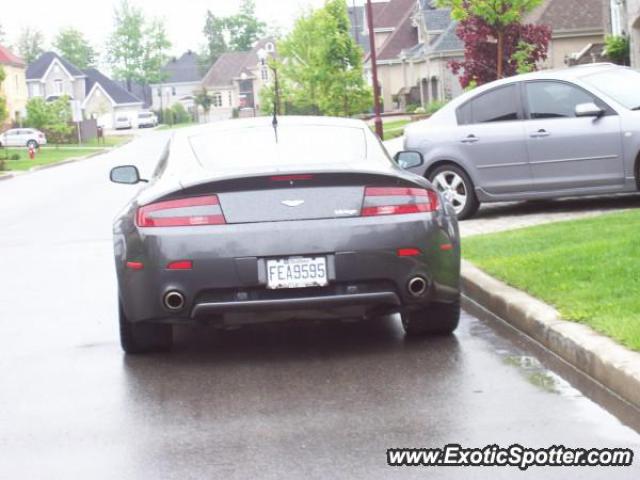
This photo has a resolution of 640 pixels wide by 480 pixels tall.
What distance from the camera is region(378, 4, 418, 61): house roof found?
8506 centimetres

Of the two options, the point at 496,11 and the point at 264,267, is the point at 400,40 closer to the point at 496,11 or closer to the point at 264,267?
the point at 496,11

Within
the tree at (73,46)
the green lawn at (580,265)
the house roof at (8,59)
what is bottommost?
the green lawn at (580,265)

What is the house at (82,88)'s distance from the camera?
136875 mm

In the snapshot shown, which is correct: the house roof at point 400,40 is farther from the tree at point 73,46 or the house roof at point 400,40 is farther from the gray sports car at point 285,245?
the tree at point 73,46

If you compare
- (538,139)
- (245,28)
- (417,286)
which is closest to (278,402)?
(417,286)

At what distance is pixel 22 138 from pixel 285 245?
256 ft

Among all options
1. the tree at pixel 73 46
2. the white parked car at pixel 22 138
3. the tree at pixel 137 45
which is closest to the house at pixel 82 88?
the tree at pixel 137 45

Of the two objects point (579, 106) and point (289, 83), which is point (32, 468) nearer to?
point (579, 106)

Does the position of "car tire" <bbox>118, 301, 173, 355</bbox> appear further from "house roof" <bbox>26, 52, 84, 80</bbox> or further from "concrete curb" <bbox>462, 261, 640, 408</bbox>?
"house roof" <bbox>26, 52, 84, 80</bbox>

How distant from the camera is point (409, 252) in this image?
775cm

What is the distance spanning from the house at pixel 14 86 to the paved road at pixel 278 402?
294 ft

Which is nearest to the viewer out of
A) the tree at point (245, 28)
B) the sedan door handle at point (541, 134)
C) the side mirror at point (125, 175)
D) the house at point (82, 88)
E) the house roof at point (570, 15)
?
the side mirror at point (125, 175)

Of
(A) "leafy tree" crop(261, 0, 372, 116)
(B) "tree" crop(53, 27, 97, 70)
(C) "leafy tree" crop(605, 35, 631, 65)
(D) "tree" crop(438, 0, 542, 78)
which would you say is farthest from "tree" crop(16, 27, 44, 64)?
(D) "tree" crop(438, 0, 542, 78)

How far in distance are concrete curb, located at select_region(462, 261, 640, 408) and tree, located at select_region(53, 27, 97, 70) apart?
593 feet
